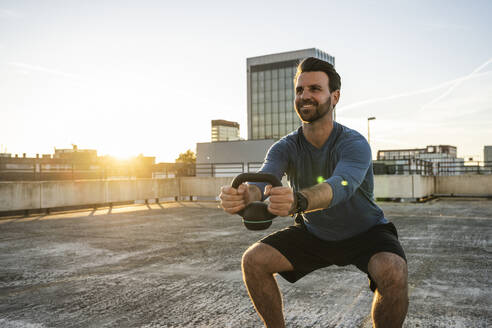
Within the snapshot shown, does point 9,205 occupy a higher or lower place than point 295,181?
lower

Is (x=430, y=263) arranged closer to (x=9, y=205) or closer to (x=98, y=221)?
(x=98, y=221)

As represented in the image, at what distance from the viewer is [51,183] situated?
16031 millimetres

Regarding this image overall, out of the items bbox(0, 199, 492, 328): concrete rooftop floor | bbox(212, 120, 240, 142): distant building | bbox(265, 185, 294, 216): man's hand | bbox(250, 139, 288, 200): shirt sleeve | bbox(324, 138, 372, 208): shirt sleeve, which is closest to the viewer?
bbox(265, 185, 294, 216): man's hand

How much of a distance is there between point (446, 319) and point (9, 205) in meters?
15.1

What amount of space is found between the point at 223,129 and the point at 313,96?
13112 cm

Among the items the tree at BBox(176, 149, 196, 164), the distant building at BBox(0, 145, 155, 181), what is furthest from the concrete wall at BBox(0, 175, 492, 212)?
the tree at BBox(176, 149, 196, 164)

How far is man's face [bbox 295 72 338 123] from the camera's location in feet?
8.80

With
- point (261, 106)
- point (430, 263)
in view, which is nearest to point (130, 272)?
point (430, 263)

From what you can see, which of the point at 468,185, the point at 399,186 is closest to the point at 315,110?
the point at 399,186

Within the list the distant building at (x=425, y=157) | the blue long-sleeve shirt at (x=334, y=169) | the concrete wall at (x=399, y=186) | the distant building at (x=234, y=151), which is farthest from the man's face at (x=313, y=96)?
the distant building at (x=234, y=151)

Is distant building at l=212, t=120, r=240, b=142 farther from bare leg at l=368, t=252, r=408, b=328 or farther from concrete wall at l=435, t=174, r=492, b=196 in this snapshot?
bare leg at l=368, t=252, r=408, b=328

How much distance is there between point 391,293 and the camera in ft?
7.61

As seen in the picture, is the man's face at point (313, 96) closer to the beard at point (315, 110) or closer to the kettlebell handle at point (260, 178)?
the beard at point (315, 110)

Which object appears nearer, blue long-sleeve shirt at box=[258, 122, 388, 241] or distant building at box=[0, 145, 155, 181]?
blue long-sleeve shirt at box=[258, 122, 388, 241]
